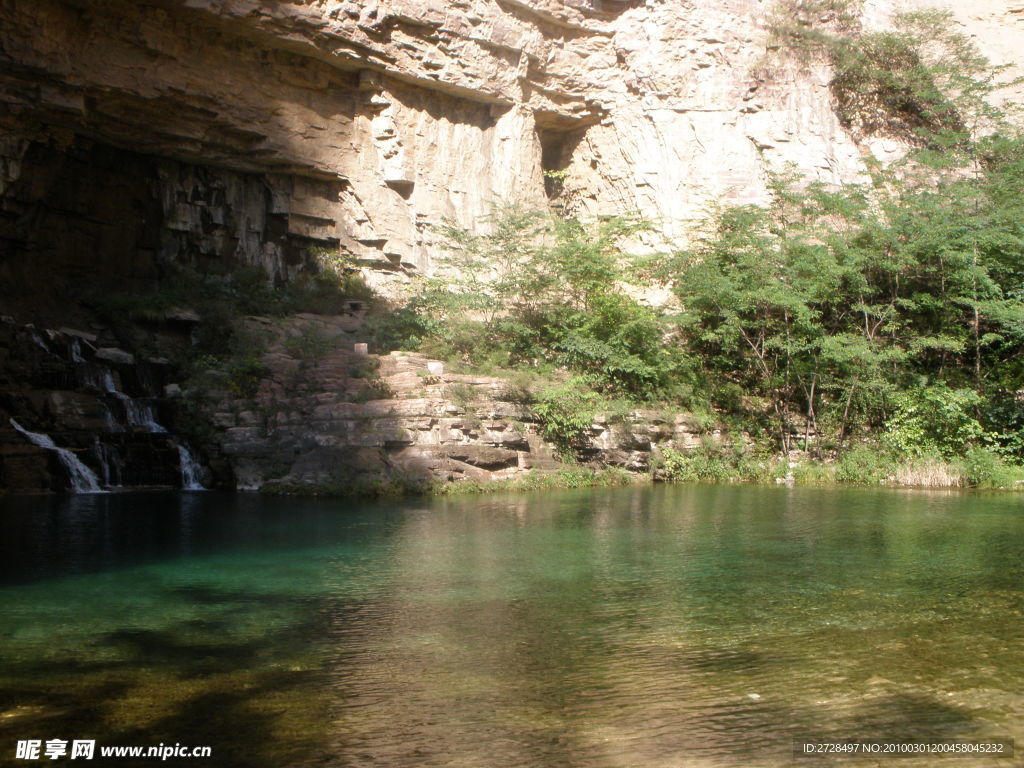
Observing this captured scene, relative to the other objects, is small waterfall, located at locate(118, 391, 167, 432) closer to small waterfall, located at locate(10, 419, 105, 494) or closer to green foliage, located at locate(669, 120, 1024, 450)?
small waterfall, located at locate(10, 419, 105, 494)

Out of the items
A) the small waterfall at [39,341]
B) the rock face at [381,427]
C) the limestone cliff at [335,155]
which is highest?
the limestone cliff at [335,155]

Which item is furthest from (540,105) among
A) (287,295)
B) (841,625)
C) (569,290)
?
(841,625)

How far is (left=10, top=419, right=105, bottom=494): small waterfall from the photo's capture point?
16.7 metres

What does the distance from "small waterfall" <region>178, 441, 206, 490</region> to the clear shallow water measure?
6.33 m

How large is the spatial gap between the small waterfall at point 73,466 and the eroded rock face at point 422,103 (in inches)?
326

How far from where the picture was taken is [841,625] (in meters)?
6.19

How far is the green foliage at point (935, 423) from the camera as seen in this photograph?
19203 mm

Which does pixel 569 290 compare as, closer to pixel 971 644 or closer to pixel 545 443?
pixel 545 443

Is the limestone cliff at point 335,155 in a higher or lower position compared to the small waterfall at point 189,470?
higher

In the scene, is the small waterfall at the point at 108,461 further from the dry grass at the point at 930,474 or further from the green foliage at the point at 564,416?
the dry grass at the point at 930,474

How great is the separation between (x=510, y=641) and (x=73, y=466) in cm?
1415

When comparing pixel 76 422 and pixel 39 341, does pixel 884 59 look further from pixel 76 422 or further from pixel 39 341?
pixel 39 341

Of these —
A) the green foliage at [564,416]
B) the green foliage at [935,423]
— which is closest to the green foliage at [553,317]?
the green foliage at [564,416]

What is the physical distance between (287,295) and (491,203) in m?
6.68
